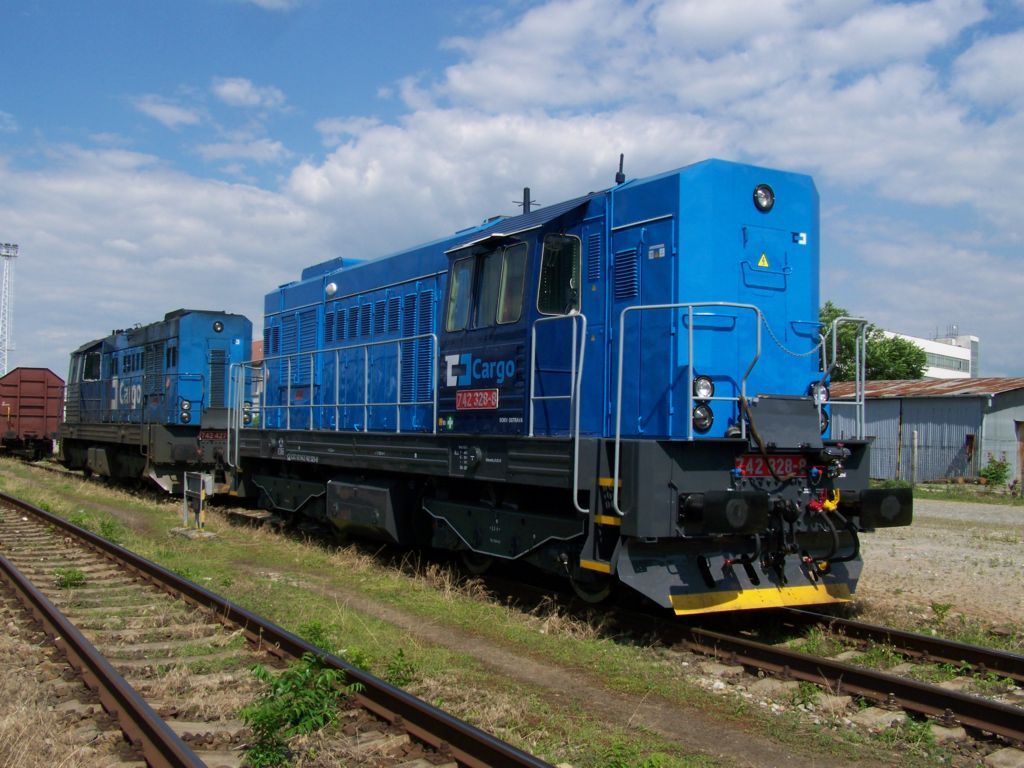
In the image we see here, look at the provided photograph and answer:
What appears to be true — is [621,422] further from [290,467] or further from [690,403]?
[290,467]

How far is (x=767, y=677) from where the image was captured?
20.3 feet

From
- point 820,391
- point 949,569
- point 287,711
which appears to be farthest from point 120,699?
point 949,569

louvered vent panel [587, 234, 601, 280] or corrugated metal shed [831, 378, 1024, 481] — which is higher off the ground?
louvered vent panel [587, 234, 601, 280]

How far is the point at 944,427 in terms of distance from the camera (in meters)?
26.9

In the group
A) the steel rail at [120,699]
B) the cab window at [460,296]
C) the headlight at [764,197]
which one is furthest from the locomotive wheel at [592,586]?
the steel rail at [120,699]

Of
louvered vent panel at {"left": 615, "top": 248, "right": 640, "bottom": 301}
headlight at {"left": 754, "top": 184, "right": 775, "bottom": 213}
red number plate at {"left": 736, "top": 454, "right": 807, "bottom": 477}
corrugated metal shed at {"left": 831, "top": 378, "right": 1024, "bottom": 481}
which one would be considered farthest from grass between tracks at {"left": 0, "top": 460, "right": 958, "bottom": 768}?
corrugated metal shed at {"left": 831, "top": 378, "right": 1024, "bottom": 481}

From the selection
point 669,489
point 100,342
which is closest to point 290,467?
point 669,489

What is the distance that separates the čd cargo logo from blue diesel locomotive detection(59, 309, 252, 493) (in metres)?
8.29

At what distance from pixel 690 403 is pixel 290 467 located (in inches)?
301

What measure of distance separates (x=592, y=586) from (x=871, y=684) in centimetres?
244

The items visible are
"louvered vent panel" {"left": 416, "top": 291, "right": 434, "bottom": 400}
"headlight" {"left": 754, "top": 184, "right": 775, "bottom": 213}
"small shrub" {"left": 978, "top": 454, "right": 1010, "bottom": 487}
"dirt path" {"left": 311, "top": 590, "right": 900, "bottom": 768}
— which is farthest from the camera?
"small shrub" {"left": 978, "top": 454, "right": 1010, "bottom": 487}

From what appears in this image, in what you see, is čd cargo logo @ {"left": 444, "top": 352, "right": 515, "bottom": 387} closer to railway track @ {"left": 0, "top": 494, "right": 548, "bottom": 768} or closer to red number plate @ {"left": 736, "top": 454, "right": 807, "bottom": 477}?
red number plate @ {"left": 736, "top": 454, "right": 807, "bottom": 477}

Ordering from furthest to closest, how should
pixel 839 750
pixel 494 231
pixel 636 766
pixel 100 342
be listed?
pixel 100 342, pixel 494 231, pixel 839 750, pixel 636 766

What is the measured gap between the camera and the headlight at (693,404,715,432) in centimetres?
688
